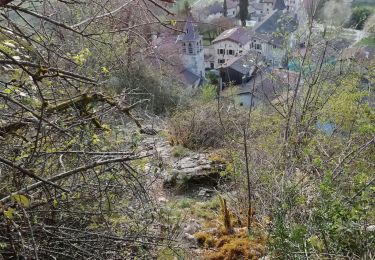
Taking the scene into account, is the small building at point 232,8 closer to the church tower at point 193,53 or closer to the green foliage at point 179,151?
the church tower at point 193,53

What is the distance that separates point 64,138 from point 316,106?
12.7ft

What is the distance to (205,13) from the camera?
103 ft

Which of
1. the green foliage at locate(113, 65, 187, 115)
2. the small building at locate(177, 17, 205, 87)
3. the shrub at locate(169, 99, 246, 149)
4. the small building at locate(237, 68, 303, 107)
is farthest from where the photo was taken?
the small building at locate(177, 17, 205, 87)

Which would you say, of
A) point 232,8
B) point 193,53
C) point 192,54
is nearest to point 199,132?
point 193,53

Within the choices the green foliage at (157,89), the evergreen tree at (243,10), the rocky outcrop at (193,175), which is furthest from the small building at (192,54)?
the rocky outcrop at (193,175)

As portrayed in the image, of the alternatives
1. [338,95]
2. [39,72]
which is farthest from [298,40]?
[39,72]

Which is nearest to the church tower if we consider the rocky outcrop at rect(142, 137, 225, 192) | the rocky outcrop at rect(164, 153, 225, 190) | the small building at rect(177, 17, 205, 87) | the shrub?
the small building at rect(177, 17, 205, 87)

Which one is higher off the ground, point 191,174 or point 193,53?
point 191,174

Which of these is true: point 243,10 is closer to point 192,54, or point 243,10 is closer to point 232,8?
point 232,8

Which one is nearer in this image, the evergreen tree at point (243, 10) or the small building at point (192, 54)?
the small building at point (192, 54)

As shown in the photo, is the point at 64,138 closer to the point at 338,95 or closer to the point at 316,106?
the point at 316,106

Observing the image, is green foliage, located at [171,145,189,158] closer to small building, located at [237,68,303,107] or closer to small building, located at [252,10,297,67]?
small building, located at [237,68,303,107]

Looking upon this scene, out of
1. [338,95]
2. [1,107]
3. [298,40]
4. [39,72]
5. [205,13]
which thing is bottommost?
[205,13]

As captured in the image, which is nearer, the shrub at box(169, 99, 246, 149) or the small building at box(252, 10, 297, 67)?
the small building at box(252, 10, 297, 67)
